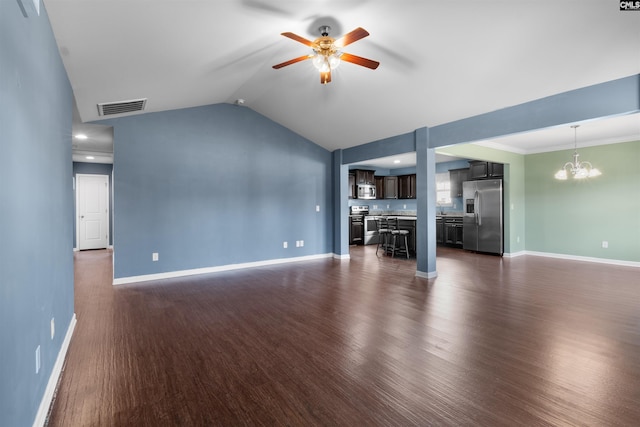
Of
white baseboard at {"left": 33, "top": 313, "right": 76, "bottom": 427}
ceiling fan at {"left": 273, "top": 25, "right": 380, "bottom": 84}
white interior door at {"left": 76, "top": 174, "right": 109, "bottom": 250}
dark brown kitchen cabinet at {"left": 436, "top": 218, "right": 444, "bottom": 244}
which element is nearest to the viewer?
white baseboard at {"left": 33, "top": 313, "right": 76, "bottom": 427}

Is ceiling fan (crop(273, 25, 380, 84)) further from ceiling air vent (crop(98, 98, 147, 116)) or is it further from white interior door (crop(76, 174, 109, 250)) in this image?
white interior door (crop(76, 174, 109, 250))

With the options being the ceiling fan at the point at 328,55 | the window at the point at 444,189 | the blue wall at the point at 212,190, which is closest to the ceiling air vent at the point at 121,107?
the blue wall at the point at 212,190

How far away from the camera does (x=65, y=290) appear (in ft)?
9.31

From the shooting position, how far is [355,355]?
2465mm

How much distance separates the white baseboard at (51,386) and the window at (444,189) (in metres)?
8.71

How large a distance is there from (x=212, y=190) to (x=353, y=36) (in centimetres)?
400

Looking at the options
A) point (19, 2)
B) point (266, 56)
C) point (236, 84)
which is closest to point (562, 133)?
point (266, 56)

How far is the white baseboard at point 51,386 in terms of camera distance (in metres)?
1.69

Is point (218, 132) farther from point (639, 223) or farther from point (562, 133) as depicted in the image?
point (639, 223)

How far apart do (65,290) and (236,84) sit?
3.42m

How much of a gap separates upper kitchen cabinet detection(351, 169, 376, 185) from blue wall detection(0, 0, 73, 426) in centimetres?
769

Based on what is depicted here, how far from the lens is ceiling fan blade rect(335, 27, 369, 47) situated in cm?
231

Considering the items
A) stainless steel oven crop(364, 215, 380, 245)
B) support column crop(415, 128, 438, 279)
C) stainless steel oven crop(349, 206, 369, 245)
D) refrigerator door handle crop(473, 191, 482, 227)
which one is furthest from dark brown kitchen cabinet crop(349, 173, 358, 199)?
support column crop(415, 128, 438, 279)

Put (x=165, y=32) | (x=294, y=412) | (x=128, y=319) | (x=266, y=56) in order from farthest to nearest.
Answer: (x=266, y=56), (x=128, y=319), (x=165, y=32), (x=294, y=412)
